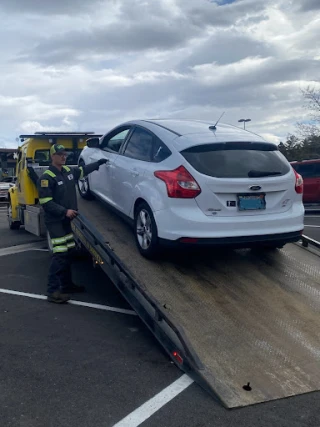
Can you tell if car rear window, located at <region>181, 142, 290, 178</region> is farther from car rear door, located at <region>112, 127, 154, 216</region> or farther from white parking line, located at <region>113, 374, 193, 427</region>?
A: white parking line, located at <region>113, 374, 193, 427</region>

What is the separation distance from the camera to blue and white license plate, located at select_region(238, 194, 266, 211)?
17.1ft

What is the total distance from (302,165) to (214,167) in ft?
45.7

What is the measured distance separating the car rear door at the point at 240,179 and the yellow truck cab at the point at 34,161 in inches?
190

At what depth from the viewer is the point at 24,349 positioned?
4.77m

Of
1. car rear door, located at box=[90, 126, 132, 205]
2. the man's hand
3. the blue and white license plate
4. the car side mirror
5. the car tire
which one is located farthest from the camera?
the car tire

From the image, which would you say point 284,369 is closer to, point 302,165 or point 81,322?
point 81,322

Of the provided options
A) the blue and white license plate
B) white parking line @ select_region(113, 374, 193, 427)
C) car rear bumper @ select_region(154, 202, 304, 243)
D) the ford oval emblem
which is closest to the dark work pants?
car rear bumper @ select_region(154, 202, 304, 243)

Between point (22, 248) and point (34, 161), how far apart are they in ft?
5.95

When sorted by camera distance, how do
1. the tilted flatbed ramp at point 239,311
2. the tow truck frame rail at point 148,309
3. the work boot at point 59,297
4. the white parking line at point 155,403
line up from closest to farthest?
the white parking line at point 155,403 → the tilted flatbed ramp at point 239,311 → the tow truck frame rail at point 148,309 → the work boot at point 59,297

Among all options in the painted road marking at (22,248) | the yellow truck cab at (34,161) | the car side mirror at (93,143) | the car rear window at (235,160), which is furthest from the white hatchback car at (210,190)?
the painted road marking at (22,248)

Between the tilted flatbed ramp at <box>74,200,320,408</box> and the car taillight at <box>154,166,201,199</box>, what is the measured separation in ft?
2.84

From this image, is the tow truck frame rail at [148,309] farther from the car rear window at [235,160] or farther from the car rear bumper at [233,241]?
the car rear window at [235,160]

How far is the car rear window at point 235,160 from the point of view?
206 inches

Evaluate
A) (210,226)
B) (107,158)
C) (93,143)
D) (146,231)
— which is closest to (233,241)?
(210,226)
